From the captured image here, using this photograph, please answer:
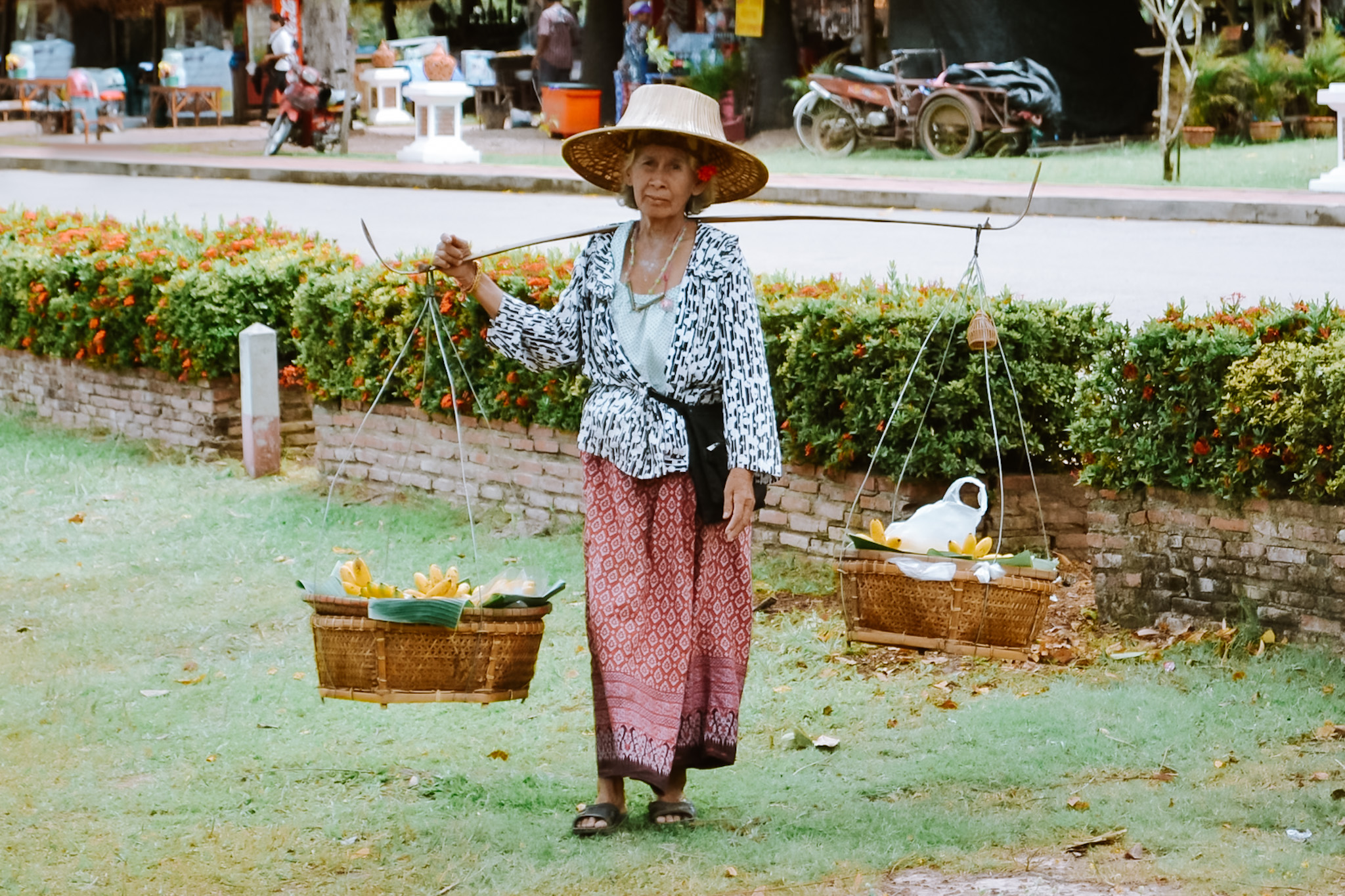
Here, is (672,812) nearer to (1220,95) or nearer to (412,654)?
(412,654)

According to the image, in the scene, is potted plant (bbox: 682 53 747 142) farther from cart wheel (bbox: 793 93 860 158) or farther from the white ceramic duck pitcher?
the white ceramic duck pitcher

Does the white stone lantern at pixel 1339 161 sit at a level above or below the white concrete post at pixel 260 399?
above

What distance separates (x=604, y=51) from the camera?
2722 cm

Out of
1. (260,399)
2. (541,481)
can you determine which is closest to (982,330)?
(541,481)

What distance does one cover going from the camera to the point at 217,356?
9289mm

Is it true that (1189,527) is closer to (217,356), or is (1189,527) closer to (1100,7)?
(217,356)

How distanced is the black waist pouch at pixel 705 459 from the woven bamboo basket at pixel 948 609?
871 mm

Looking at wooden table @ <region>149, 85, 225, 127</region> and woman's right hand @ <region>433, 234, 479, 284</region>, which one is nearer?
woman's right hand @ <region>433, 234, 479, 284</region>

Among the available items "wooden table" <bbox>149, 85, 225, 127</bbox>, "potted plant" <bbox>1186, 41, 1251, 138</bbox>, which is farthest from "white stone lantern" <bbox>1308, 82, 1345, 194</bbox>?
"wooden table" <bbox>149, 85, 225, 127</bbox>

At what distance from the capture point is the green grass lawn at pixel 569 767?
411 cm

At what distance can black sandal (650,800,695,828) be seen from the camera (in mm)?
4398

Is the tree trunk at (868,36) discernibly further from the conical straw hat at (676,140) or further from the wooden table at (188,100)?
the conical straw hat at (676,140)

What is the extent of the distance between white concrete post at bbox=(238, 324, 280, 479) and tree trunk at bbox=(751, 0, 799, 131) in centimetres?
1645

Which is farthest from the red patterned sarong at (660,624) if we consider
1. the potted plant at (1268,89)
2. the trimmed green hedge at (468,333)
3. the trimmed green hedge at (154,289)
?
the potted plant at (1268,89)
